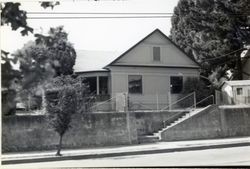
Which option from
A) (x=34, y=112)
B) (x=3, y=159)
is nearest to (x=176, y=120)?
(x=34, y=112)

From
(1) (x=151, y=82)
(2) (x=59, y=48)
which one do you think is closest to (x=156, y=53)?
(1) (x=151, y=82)

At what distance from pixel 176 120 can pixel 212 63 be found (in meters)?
2.37

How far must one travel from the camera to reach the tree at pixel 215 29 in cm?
604

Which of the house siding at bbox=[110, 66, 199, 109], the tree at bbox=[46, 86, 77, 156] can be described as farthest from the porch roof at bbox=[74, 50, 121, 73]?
the house siding at bbox=[110, 66, 199, 109]

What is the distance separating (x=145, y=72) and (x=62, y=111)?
2110 millimetres

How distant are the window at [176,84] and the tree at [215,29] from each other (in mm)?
666

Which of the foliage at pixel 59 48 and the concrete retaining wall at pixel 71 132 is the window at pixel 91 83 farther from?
the foliage at pixel 59 48

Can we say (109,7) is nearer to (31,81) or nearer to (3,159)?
(31,81)

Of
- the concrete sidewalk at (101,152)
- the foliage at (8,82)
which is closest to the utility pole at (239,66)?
the concrete sidewalk at (101,152)

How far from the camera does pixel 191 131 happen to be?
338 inches

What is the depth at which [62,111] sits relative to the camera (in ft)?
24.6

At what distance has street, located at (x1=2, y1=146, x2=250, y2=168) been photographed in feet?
18.1

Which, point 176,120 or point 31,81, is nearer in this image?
point 31,81

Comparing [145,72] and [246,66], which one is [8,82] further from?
[145,72]
